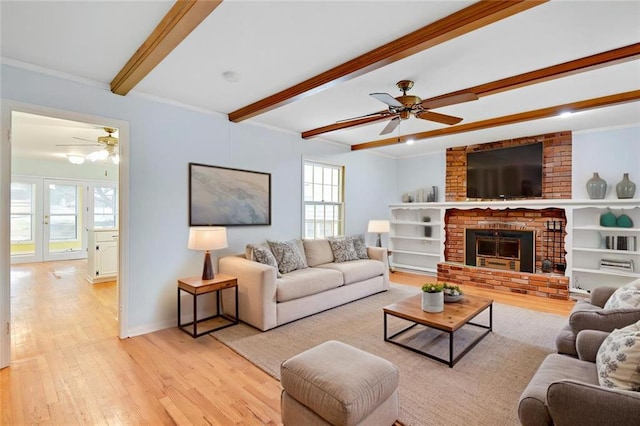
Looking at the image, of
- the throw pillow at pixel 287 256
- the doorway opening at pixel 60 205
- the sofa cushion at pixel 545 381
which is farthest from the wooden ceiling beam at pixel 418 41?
the doorway opening at pixel 60 205

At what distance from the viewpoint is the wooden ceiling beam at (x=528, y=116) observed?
129 inches

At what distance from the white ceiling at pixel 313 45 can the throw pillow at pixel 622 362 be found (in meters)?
1.89

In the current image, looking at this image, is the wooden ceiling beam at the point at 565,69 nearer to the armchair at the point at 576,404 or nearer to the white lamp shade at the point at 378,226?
the armchair at the point at 576,404

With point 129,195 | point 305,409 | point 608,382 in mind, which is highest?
point 129,195

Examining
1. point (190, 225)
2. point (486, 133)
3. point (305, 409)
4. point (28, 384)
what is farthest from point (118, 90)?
point (486, 133)

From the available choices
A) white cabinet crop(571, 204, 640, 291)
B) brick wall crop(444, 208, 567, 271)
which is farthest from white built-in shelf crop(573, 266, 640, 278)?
brick wall crop(444, 208, 567, 271)

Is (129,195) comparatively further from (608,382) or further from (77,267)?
(77,267)

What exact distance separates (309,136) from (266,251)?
2135 mm

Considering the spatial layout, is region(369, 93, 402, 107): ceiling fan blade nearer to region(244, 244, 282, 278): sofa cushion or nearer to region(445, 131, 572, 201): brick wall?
region(244, 244, 282, 278): sofa cushion

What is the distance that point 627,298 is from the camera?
2176mm

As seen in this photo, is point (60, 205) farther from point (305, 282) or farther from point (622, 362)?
point (622, 362)

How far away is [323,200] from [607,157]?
14.3 feet

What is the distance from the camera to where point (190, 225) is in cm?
375

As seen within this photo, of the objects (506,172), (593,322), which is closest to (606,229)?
(506,172)
